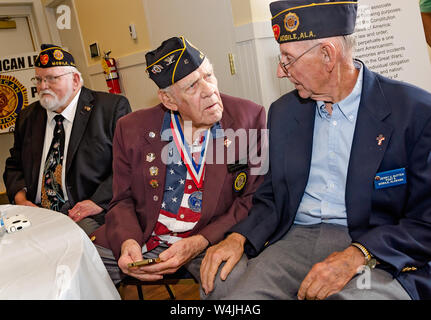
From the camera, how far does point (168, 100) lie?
1.95 meters

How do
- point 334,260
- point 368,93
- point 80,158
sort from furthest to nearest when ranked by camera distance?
point 80,158 → point 368,93 → point 334,260

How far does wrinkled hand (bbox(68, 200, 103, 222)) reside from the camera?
251cm

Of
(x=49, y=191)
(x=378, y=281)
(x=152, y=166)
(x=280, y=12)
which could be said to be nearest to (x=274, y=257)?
(x=378, y=281)

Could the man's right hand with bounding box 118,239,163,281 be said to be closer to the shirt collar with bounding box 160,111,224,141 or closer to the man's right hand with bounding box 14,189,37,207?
the shirt collar with bounding box 160,111,224,141

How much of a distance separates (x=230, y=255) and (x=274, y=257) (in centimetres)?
18

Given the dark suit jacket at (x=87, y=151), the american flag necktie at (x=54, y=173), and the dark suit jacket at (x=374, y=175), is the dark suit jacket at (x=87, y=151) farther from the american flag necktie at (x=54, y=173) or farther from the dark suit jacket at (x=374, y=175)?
the dark suit jacket at (x=374, y=175)

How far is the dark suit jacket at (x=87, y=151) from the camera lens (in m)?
2.68

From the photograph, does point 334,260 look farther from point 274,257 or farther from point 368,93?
point 368,93

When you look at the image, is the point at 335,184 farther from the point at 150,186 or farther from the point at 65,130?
the point at 65,130

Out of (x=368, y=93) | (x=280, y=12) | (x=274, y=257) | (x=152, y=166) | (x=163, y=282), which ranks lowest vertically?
(x=163, y=282)

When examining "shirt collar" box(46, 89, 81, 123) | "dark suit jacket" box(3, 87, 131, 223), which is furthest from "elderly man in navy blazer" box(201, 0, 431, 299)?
"shirt collar" box(46, 89, 81, 123)

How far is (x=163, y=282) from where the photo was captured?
1.86m

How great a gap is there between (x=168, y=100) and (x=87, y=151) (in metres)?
1.04

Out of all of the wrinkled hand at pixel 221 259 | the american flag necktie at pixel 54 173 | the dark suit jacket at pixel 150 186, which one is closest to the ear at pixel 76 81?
the american flag necktie at pixel 54 173
